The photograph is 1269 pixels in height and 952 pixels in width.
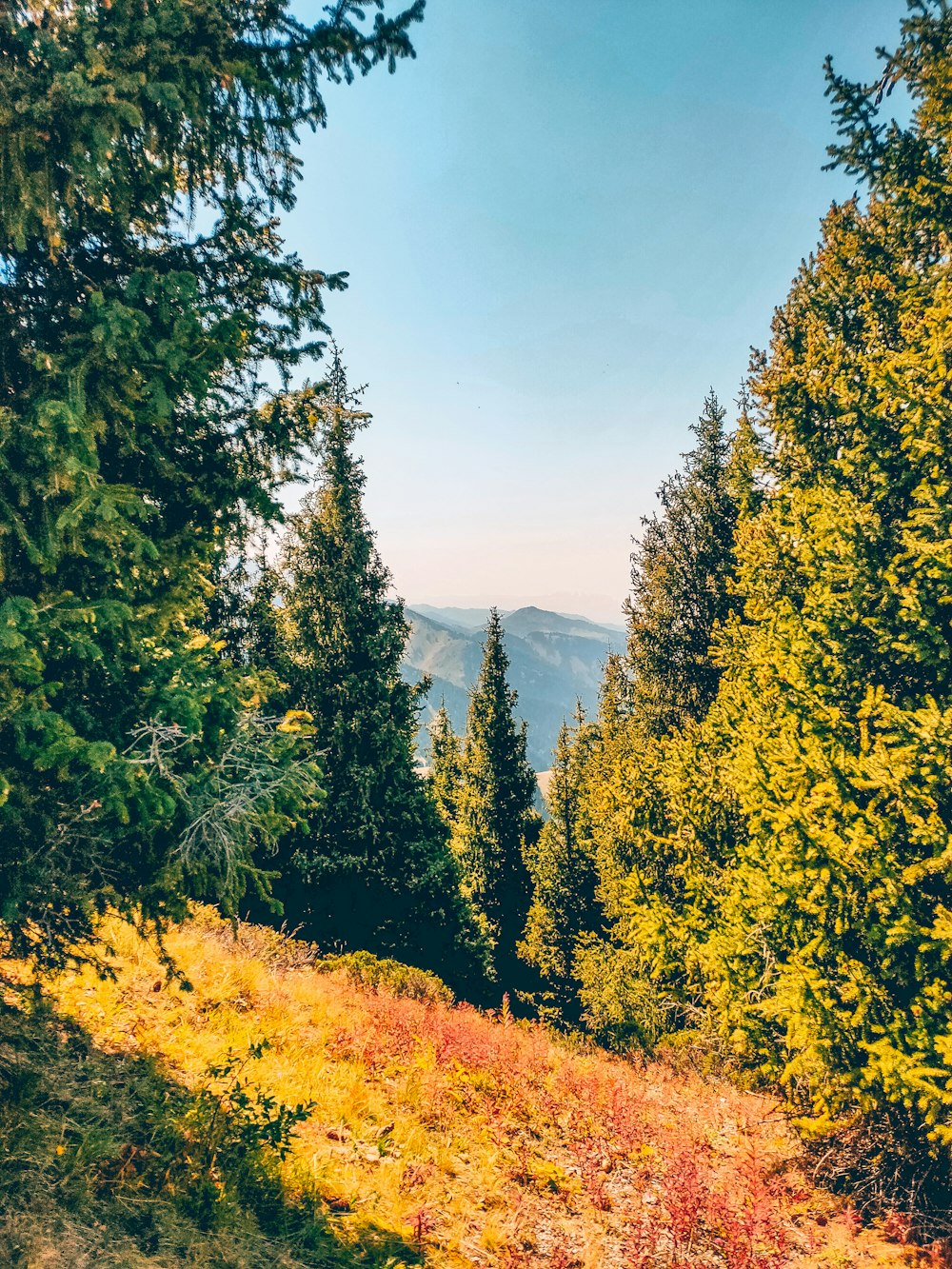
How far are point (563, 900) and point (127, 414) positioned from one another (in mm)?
20919

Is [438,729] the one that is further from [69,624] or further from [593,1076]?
[69,624]

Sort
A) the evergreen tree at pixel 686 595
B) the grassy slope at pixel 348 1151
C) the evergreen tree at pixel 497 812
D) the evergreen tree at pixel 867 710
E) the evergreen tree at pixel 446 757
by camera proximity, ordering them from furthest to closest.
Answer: the evergreen tree at pixel 446 757 < the evergreen tree at pixel 497 812 < the evergreen tree at pixel 686 595 < the evergreen tree at pixel 867 710 < the grassy slope at pixel 348 1151

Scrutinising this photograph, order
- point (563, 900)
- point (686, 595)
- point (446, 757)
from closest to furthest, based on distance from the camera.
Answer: point (686, 595) < point (563, 900) < point (446, 757)

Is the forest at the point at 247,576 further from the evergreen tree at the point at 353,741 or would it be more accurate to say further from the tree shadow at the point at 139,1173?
the evergreen tree at the point at 353,741

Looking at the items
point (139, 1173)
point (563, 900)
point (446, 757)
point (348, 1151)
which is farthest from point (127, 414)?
point (446, 757)

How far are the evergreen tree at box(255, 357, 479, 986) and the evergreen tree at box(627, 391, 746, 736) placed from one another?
5993mm

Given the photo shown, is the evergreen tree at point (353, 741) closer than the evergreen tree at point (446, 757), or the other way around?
the evergreen tree at point (353, 741)

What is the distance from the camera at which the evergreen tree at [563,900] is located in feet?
67.1

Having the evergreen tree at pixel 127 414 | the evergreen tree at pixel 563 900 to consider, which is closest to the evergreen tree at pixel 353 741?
the evergreen tree at pixel 563 900

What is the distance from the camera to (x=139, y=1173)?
452cm

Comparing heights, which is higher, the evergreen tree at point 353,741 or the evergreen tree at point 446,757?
the evergreen tree at point 353,741

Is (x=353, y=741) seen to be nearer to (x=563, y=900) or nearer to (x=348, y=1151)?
(x=348, y=1151)

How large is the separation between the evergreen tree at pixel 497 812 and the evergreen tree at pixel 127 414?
64.8 feet

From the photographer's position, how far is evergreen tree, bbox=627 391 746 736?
40.9ft
